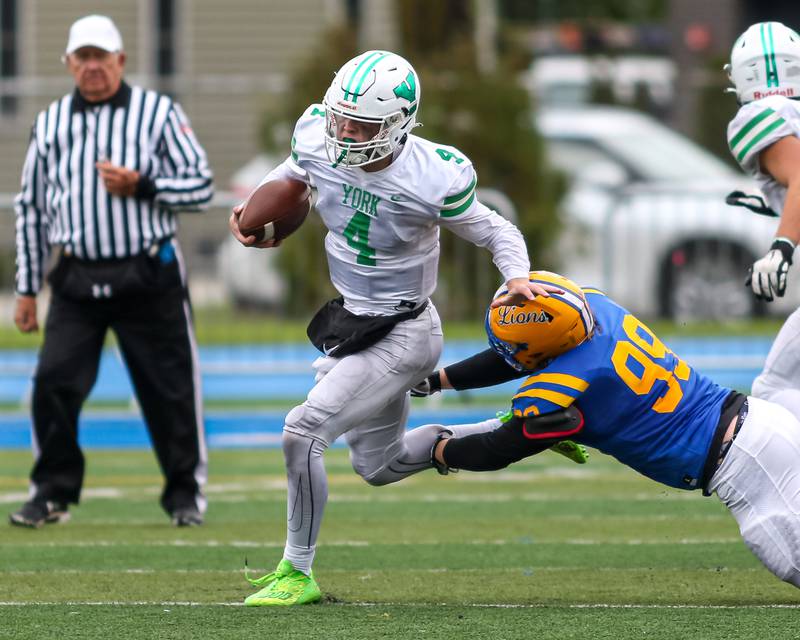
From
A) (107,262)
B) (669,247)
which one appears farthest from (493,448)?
(669,247)

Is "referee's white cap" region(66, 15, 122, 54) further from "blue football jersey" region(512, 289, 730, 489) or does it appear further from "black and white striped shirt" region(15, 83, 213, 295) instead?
"blue football jersey" region(512, 289, 730, 489)

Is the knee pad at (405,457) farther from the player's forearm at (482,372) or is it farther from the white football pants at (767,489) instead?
the white football pants at (767,489)

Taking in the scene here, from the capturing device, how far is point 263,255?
37.4ft

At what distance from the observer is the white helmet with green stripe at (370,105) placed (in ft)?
16.8

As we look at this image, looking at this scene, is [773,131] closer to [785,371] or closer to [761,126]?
[761,126]

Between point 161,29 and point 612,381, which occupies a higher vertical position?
point 612,381

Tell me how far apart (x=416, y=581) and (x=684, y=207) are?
656 centimetres

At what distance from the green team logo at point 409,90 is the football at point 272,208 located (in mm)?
502

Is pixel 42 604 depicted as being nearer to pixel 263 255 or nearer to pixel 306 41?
pixel 263 255

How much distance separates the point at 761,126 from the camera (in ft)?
18.9

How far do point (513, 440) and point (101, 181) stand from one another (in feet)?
9.22

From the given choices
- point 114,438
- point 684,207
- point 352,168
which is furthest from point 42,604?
point 684,207

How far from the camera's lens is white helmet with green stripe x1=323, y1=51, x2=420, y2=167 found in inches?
202

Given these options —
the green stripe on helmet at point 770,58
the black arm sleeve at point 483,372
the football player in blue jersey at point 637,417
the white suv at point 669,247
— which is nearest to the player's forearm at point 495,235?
the football player in blue jersey at point 637,417
